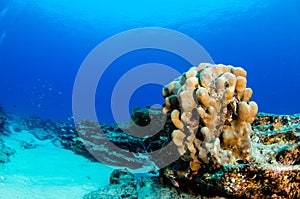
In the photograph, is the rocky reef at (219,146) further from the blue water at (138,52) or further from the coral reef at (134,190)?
the blue water at (138,52)

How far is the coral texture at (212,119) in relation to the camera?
115 inches

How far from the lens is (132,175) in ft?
14.6

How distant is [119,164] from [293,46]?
76386 millimetres

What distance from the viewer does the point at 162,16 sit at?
5566 centimetres

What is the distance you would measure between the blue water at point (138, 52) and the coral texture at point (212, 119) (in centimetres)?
3317

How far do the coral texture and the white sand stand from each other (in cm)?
227

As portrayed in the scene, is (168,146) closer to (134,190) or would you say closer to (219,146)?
(219,146)

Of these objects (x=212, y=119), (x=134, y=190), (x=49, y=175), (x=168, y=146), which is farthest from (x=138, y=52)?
(x=212, y=119)

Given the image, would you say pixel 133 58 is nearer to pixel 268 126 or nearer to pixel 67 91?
pixel 67 91

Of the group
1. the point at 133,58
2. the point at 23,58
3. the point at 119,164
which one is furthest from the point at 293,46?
the point at 23,58

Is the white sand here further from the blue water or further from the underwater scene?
the blue water

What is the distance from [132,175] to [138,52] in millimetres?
85097

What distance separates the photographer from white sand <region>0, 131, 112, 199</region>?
14.0ft

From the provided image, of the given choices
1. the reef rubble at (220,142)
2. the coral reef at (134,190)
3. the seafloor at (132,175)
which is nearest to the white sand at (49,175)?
the seafloor at (132,175)
